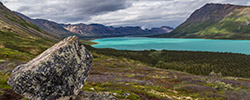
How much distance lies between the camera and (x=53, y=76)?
44.1ft

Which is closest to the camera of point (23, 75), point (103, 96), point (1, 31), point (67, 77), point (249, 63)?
point (23, 75)

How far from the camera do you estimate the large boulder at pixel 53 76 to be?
1287cm

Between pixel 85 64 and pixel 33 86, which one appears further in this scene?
pixel 85 64

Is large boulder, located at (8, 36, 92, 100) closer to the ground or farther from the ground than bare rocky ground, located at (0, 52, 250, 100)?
farther from the ground

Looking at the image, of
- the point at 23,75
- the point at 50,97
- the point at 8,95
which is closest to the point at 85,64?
the point at 50,97

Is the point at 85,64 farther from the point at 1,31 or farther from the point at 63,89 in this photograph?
the point at 1,31

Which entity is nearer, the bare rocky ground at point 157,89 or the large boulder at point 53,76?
the large boulder at point 53,76

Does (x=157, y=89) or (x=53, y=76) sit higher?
(x=53, y=76)

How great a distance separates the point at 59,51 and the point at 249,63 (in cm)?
18954

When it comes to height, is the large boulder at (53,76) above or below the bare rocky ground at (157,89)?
above

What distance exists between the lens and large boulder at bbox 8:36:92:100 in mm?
12867

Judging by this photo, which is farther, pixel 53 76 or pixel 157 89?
pixel 157 89

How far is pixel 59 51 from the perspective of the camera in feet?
47.4

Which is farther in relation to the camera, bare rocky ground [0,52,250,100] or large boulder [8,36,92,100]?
bare rocky ground [0,52,250,100]
